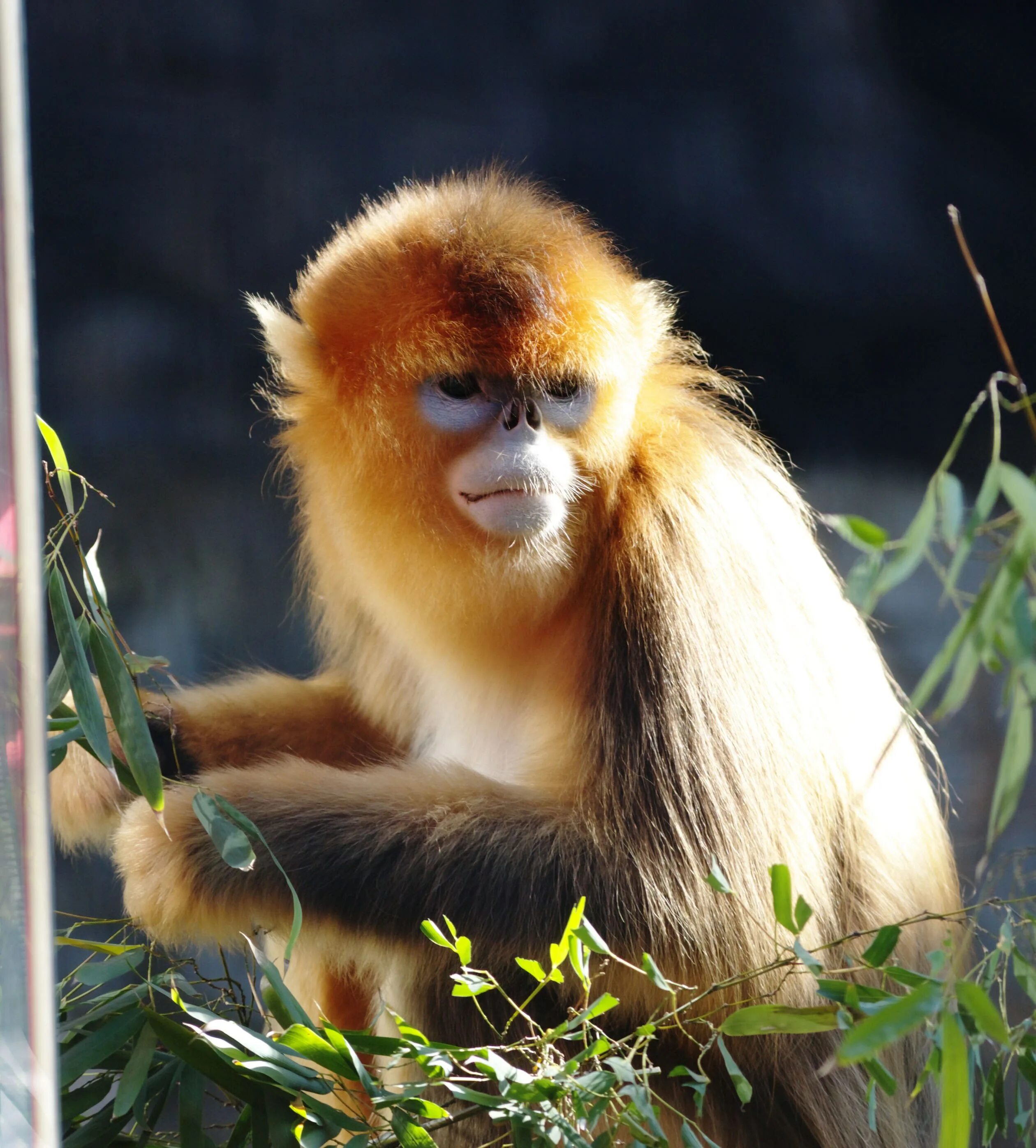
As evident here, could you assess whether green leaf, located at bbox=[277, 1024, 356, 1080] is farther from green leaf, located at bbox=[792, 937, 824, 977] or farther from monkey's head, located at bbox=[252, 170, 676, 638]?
monkey's head, located at bbox=[252, 170, 676, 638]

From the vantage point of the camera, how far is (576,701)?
1363mm

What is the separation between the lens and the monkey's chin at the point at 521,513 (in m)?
1.33

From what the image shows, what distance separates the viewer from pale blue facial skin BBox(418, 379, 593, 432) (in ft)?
4.49

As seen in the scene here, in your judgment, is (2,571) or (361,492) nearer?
(2,571)

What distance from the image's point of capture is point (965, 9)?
2.40 m

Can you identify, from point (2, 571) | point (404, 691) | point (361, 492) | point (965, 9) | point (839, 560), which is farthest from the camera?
point (839, 560)

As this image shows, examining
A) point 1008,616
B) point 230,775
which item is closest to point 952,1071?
point 1008,616

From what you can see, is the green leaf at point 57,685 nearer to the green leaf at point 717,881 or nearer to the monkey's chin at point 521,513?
the monkey's chin at point 521,513

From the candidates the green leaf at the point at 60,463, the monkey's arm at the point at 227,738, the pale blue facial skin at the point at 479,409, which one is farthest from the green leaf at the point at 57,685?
the pale blue facial skin at the point at 479,409

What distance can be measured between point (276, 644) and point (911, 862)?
145 centimetres

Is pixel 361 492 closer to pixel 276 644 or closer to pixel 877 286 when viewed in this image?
pixel 276 644

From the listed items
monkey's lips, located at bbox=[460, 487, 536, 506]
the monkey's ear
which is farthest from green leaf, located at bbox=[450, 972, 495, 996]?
the monkey's ear

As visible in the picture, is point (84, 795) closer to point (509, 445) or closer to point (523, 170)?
point (509, 445)

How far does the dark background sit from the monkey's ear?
90 centimetres
